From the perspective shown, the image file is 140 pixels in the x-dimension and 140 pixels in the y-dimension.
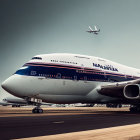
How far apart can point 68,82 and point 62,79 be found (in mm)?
497

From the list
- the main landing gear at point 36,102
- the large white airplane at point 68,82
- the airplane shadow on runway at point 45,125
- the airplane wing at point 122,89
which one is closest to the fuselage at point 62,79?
the large white airplane at point 68,82

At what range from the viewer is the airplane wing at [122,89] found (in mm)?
15395

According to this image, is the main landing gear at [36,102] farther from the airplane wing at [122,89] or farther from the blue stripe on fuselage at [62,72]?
the airplane wing at [122,89]

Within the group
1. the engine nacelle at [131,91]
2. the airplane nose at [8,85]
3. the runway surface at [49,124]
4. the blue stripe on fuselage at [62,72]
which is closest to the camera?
the runway surface at [49,124]

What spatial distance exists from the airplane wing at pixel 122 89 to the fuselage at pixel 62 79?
66 cm

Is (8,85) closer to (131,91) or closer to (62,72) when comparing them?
(62,72)

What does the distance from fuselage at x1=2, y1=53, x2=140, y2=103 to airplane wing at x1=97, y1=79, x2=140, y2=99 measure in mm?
662

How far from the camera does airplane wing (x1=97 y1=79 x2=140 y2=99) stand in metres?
15.4

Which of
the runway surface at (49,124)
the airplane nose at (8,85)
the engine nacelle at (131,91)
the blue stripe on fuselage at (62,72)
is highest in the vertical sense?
the blue stripe on fuselage at (62,72)

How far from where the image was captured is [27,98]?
15.0 metres

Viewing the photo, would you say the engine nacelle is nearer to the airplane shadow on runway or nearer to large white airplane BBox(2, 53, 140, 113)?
large white airplane BBox(2, 53, 140, 113)

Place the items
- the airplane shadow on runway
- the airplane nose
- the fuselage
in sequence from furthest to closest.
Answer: the fuselage → the airplane nose → the airplane shadow on runway

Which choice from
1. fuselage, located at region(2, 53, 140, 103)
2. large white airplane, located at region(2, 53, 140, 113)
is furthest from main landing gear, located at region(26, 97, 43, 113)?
fuselage, located at region(2, 53, 140, 103)

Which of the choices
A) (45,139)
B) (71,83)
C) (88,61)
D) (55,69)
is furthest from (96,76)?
(45,139)
